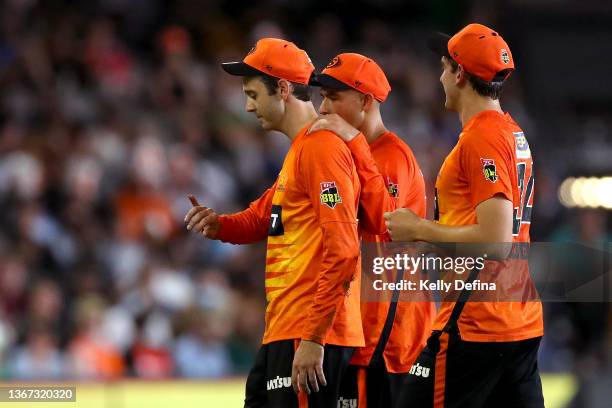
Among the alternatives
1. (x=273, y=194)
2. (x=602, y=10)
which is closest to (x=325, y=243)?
(x=273, y=194)

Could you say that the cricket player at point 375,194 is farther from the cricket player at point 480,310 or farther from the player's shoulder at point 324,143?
the cricket player at point 480,310

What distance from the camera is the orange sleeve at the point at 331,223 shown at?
16.1 feet

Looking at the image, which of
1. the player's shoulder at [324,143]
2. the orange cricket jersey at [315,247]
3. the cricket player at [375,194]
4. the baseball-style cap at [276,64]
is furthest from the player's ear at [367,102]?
the player's shoulder at [324,143]

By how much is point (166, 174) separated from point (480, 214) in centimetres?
690

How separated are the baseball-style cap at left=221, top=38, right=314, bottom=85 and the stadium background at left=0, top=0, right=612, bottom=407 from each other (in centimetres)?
322

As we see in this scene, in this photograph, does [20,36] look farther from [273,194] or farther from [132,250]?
[273,194]

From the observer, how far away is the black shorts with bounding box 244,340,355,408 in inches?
198

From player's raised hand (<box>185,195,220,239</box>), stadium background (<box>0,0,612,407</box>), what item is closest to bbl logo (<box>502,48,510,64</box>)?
player's raised hand (<box>185,195,220,239</box>)

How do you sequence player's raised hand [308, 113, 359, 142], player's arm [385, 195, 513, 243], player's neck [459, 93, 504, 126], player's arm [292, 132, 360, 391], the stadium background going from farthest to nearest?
the stadium background < player's raised hand [308, 113, 359, 142] < player's neck [459, 93, 504, 126] < player's arm [292, 132, 360, 391] < player's arm [385, 195, 513, 243]

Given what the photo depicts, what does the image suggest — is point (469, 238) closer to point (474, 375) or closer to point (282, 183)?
point (474, 375)

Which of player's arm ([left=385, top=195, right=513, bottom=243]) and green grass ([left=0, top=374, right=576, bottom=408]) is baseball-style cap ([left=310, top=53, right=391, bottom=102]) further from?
green grass ([left=0, top=374, right=576, bottom=408])

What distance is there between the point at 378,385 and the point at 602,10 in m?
11.3

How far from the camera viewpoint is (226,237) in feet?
18.9

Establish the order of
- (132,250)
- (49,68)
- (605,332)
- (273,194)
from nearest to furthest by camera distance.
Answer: (273,194)
(605,332)
(132,250)
(49,68)
